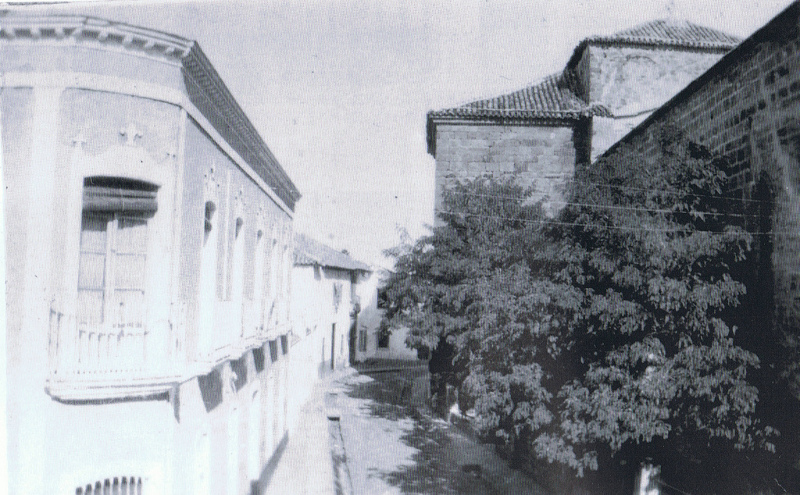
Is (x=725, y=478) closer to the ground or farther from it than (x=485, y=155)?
closer to the ground

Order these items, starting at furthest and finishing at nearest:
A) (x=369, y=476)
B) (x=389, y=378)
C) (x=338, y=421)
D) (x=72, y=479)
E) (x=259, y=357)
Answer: (x=389, y=378)
(x=338, y=421)
(x=369, y=476)
(x=259, y=357)
(x=72, y=479)

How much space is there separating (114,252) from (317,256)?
18056mm

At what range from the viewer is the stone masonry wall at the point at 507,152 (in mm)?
15750

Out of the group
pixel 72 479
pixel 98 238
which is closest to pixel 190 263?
pixel 98 238

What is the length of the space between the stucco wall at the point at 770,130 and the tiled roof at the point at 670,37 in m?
A: 7.99

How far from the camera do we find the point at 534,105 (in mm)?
16172

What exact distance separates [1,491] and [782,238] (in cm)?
813

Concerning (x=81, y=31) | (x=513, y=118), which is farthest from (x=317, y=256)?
(x=81, y=31)

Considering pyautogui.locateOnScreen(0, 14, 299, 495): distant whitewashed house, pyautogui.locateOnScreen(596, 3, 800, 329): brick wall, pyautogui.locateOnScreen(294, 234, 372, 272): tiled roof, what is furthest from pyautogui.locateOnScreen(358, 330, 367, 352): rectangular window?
pyautogui.locateOnScreen(596, 3, 800, 329): brick wall

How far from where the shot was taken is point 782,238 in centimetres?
662

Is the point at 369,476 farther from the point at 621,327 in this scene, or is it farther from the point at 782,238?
the point at 782,238

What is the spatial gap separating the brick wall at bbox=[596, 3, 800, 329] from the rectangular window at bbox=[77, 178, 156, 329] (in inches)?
227

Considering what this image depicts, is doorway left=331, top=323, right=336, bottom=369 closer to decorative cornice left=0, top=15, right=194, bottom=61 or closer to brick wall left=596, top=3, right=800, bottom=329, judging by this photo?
brick wall left=596, top=3, right=800, bottom=329

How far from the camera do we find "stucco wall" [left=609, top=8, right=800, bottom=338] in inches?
254
